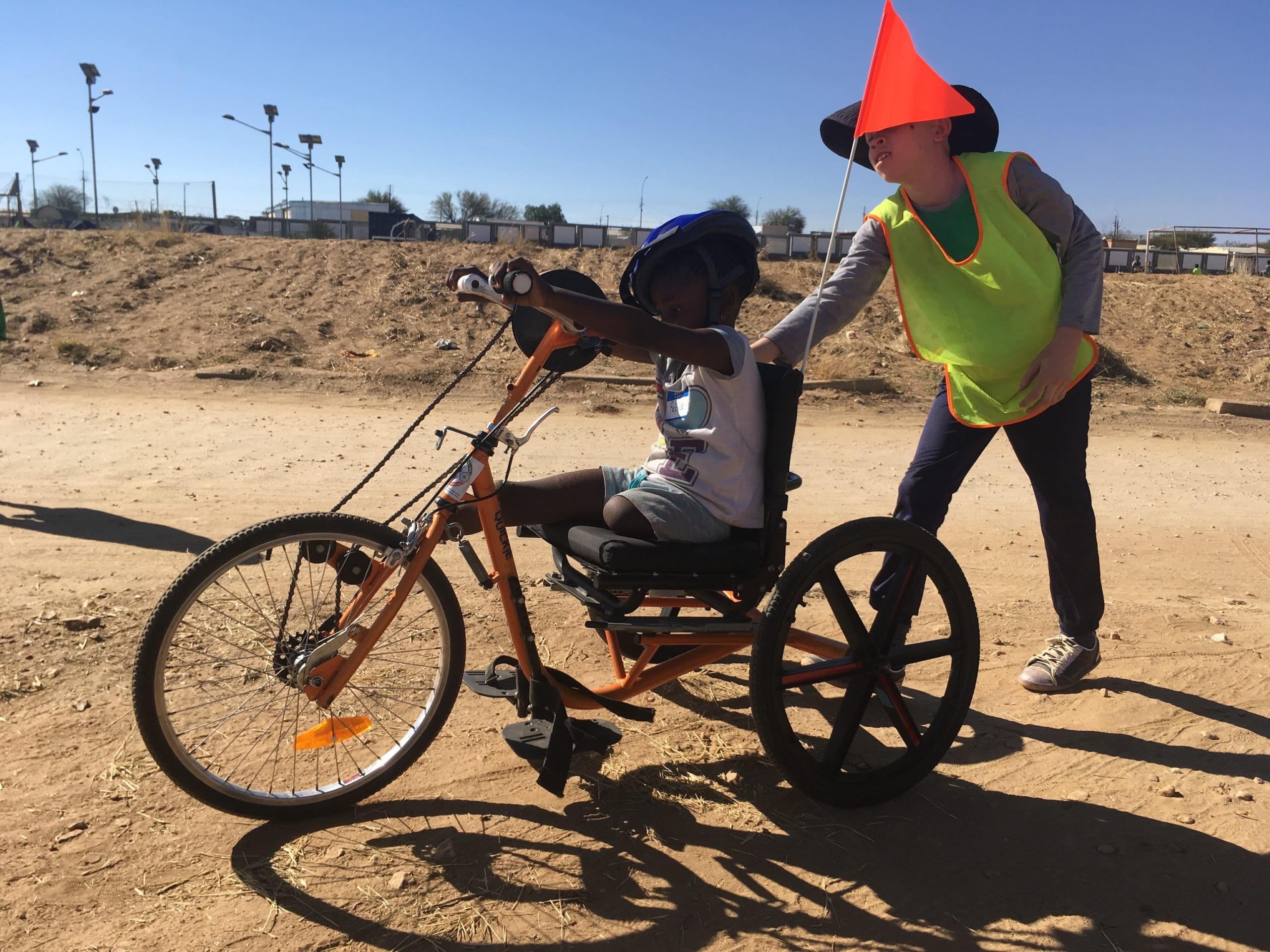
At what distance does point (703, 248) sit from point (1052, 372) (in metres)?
1.37

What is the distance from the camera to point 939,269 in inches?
138

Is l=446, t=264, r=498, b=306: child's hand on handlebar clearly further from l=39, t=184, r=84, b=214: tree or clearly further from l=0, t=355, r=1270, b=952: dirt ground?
l=39, t=184, r=84, b=214: tree

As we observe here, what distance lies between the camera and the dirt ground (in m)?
2.46

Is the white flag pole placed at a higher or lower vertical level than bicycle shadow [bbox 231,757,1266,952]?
higher

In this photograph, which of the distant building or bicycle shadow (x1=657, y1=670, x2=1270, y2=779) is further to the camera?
the distant building

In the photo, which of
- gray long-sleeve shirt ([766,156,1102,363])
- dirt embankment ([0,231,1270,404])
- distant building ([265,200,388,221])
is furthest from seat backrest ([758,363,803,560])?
distant building ([265,200,388,221])

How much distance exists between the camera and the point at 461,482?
2.76m

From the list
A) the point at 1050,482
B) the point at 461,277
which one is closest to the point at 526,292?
the point at 461,277

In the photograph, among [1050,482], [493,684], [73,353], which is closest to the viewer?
[493,684]

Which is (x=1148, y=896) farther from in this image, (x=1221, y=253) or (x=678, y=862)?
(x=1221, y=253)

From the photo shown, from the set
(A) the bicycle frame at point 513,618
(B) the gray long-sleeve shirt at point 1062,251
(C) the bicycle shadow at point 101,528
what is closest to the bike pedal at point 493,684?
(A) the bicycle frame at point 513,618

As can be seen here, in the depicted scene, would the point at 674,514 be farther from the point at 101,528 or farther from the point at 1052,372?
the point at 101,528

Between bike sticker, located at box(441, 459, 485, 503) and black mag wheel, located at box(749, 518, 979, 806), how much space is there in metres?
0.95

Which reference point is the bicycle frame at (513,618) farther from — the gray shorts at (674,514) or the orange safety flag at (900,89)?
the orange safety flag at (900,89)
